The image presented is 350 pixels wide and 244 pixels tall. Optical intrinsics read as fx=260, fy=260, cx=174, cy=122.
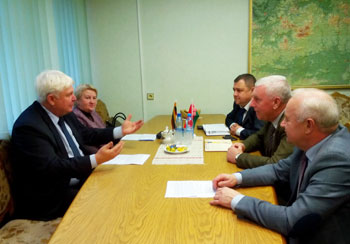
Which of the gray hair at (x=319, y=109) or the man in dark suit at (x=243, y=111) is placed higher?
the gray hair at (x=319, y=109)

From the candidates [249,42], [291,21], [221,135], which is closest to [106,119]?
[221,135]

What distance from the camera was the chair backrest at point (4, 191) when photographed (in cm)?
148

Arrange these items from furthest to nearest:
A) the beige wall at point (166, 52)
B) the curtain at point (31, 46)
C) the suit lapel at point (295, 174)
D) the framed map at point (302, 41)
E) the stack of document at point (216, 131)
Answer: the beige wall at point (166, 52) < the framed map at point (302, 41) < the stack of document at point (216, 131) < the curtain at point (31, 46) < the suit lapel at point (295, 174)

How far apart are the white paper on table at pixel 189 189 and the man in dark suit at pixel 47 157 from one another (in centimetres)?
44

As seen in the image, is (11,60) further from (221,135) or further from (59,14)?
(221,135)

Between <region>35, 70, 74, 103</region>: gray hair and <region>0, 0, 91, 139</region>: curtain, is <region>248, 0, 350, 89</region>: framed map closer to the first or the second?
<region>0, 0, 91, 139</region>: curtain

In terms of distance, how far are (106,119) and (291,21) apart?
2785 millimetres

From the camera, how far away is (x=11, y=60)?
2.05m

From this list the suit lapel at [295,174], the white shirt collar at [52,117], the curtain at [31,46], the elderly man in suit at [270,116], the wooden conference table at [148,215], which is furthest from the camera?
the curtain at [31,46]

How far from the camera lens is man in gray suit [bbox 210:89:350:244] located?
881 millimetres

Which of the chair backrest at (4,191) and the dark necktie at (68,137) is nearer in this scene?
the chair backrest at (4,191)

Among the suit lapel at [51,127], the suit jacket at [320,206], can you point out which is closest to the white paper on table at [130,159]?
the suit lapel at [51,127]

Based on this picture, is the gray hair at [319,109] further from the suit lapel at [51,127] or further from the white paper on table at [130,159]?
the suit lapel at [51,127]

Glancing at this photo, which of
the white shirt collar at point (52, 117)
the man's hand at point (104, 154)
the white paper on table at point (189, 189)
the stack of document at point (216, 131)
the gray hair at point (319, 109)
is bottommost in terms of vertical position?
the stack of document at point (216, 131)
